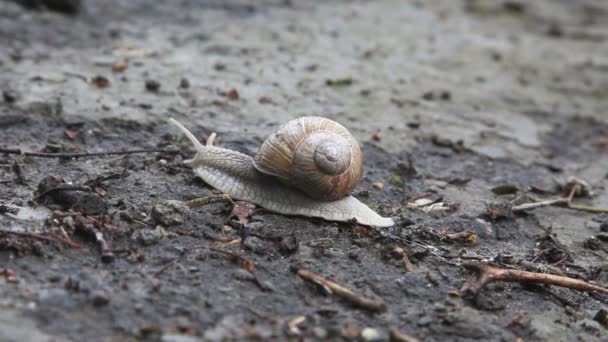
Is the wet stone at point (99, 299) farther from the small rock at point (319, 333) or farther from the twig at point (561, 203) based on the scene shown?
the twig at point (561, 203)

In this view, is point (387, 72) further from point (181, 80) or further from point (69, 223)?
point (69, 223)

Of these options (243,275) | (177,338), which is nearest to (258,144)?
(243,275)

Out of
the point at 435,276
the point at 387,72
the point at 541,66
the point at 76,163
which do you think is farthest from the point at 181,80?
the point at 541,66

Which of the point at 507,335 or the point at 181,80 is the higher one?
the point at 181,80

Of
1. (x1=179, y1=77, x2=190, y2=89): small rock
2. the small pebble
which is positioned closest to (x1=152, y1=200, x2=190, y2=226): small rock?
(x1=179, y1=77, x2=190, y2=89): small rock

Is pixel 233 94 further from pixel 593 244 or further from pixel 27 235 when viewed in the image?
pixel 593 244

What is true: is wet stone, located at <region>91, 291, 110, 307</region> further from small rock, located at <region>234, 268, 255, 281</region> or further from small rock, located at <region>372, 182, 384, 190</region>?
small rock, located at <region>372, 182, 384, 190</region>

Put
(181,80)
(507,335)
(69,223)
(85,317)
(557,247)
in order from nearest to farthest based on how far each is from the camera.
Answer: (85,317) < (507,335) < (69,223) < (557,247) < (181,80)

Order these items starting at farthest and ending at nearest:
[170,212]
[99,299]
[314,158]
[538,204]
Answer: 1. [538,204]
2. [314,158]
3. [170,212]
4. [99,299]
